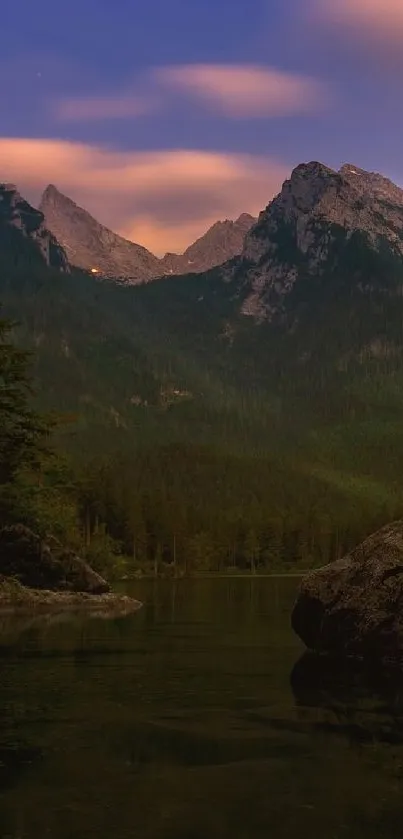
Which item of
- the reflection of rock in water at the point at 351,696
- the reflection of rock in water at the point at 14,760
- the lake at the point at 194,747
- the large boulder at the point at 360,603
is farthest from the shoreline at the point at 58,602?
the reflection of rock in water at the point at 14,760

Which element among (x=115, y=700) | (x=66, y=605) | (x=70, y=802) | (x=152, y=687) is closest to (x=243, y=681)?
(x=152, y=687)

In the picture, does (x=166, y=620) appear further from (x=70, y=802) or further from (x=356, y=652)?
(x=70, y=802)

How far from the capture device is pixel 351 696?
1134 inches

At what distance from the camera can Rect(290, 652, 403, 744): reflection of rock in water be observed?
76.6 feet

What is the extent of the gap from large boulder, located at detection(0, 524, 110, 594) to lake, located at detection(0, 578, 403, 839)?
109 feet

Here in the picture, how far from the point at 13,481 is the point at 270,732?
2280 inches

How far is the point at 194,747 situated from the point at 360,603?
17.7 metres

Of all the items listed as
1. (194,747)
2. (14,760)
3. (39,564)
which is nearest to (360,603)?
(194,747)

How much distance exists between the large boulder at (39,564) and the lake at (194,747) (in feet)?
109

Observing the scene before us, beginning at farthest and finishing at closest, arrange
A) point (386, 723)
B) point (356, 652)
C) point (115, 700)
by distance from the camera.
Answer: point (356, 652)
point (115, 700)
point (386, 723)

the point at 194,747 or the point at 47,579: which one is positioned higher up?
the point at 194,747

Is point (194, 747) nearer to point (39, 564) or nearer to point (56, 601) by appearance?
point (56, 601)

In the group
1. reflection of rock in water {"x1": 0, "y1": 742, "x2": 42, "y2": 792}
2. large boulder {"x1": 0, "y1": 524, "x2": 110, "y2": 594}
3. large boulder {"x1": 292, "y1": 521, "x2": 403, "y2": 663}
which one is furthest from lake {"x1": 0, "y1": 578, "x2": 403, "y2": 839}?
large boulder {"x1": 0, "y1": 524, "x2": 110, "y2": 594}

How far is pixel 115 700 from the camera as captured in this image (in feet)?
87.6
